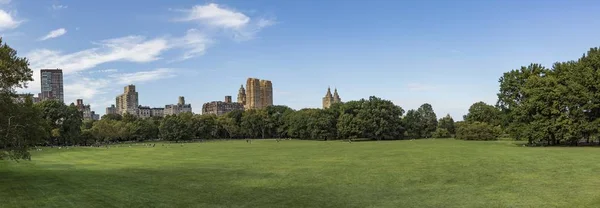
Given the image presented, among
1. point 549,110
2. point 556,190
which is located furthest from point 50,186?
point 549,110

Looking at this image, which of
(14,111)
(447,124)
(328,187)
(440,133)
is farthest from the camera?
(447,124)

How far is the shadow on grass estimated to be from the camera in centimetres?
1900

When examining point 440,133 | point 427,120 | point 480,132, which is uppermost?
point 427,120

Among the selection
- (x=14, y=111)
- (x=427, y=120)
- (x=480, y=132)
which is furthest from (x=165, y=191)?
(x=427, y=120)

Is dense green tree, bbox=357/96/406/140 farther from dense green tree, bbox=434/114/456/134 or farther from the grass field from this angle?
the grass field

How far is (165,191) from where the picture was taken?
74.2ft

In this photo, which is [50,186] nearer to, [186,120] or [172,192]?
[172,192]

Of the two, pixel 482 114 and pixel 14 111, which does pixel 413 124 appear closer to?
pixel 482 114

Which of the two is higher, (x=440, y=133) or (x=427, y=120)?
(x=427, y=120)

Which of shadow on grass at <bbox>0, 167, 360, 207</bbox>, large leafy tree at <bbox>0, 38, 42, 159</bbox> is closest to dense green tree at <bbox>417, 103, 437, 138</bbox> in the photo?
shadow on grass at <bbox>0, 167, 360, 207</bbox>

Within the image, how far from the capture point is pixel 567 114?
57969 millimetres

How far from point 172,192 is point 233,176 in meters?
7.13

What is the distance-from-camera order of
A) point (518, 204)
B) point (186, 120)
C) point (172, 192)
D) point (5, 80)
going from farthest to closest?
point (186, 120) < point (5, 80) < point (172, 192) < point (518, 204)

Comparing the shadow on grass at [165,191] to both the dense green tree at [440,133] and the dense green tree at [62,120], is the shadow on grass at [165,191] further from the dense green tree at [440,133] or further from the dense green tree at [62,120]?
the dense green tree at [440,133]
